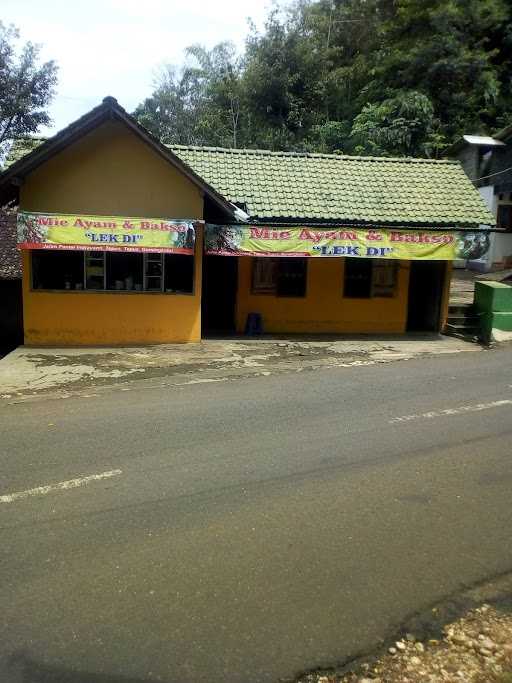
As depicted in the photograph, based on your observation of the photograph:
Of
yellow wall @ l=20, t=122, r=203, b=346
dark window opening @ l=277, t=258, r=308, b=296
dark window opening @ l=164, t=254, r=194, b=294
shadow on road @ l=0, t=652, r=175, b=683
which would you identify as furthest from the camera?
dark window opening @ l=277, t=258, r=308, b=296

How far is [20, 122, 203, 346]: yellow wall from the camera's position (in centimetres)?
1276

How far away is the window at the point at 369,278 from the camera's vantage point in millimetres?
15828

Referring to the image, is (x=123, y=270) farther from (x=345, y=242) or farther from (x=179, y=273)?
(x=345, y=242)

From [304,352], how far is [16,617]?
9.92 meters

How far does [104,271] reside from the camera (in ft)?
44.7

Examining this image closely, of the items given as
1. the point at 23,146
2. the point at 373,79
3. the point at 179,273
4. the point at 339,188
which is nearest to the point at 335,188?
the point at 339,188

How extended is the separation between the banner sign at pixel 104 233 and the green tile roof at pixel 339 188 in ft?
7.18

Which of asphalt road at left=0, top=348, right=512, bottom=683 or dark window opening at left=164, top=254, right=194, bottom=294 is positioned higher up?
dark window opening at left=164, top=254, right=194, bottom=294

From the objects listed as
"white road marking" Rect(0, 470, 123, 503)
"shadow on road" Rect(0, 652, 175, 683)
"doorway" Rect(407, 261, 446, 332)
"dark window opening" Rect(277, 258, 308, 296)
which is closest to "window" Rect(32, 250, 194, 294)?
"dark window opening" Rect(277, 258, 308, 296)

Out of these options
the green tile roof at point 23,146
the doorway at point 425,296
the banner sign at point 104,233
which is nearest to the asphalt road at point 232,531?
the banner sign at point 104,233

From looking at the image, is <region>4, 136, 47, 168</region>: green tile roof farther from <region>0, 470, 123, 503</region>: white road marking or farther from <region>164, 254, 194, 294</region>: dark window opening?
<region>0, 470, 123, 503</region>: white road marking

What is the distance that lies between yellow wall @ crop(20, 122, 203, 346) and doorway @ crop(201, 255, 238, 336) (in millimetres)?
1924

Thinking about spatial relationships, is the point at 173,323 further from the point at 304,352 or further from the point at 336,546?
the point at 336,546

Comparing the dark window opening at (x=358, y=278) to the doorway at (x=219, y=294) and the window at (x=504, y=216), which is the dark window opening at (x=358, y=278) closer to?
the doorway at (x=219, y=294)
